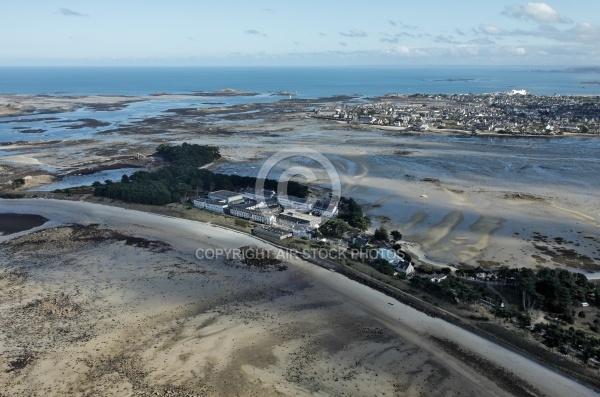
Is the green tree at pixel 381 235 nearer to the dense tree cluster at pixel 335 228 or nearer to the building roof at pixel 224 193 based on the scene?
the dense tree cluster at pixel 335 228

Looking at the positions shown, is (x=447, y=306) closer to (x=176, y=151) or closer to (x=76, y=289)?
(x=76, y=289)

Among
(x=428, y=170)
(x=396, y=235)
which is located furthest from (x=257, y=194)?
(x=428, y=170)

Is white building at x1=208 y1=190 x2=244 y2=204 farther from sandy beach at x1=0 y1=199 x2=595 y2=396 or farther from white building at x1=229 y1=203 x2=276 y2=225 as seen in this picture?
sandy beach at x1=0 y1=199 x2=595 y2=396

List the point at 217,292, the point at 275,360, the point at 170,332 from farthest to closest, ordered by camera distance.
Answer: the point at 217,292 < the point at 170,332 < the point at 275,360

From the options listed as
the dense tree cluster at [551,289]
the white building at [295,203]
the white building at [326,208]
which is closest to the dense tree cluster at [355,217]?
the white building at [326,208]

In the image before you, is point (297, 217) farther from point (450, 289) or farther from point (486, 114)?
point (486, 114)

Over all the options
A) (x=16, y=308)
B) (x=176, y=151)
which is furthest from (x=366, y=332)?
(x=176, y=151)

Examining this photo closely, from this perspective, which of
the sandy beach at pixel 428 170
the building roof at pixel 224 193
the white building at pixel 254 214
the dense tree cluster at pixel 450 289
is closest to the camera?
the dense tree cluster at pixel 450 289
